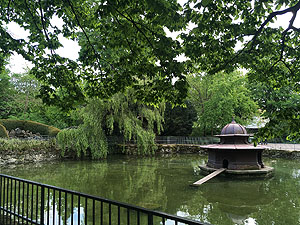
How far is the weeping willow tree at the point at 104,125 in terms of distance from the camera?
1773 cm

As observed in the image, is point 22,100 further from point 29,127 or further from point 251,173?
point 251,173

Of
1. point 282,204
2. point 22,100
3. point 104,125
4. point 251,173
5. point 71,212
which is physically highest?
point 22,100

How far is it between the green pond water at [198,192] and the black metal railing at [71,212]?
3.33ft

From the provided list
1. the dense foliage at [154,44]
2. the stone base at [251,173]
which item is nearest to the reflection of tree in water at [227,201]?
the stone base at [251,173]

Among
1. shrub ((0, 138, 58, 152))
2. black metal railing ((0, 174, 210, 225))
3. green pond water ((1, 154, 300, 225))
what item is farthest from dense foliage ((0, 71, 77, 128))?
black metal railing ((0, 174, 210, 225))

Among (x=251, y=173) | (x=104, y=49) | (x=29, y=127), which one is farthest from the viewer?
(x=29, y=127)

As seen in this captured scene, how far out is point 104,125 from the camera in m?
20.0

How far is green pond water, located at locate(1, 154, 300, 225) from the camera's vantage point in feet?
21.6

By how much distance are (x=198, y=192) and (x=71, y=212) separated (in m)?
6.63

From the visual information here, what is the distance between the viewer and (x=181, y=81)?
456cm

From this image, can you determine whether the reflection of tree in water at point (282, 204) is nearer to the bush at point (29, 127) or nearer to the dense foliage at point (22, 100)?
the bush at point (29, 127)

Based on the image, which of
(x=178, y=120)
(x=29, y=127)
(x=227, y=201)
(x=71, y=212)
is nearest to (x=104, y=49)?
(x=71, y=212)

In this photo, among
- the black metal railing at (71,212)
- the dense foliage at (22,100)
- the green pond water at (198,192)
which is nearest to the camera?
the black metal railing at (71,212)

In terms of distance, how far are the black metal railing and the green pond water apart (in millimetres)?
1014
